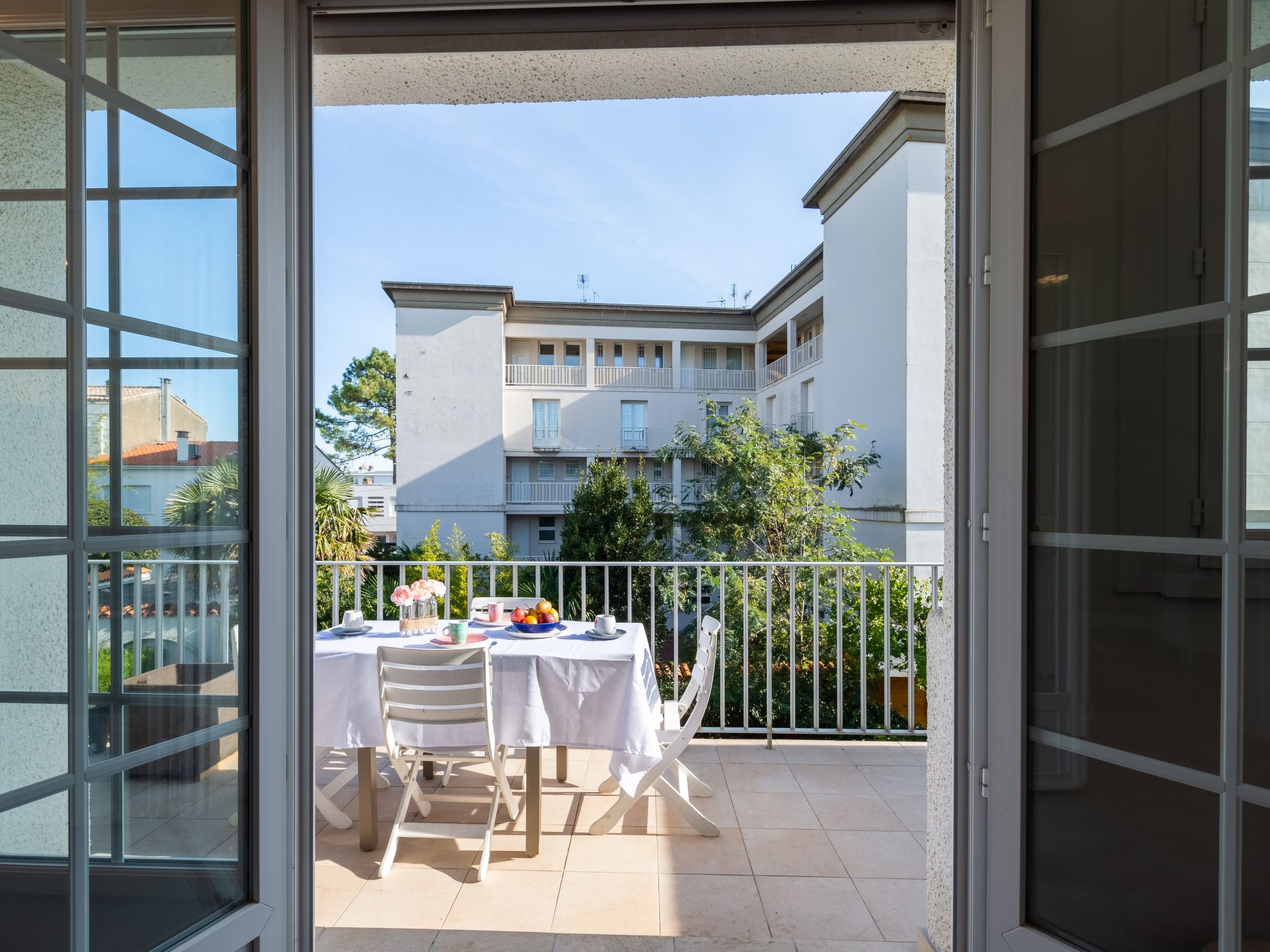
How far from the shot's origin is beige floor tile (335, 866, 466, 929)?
81.0 inches

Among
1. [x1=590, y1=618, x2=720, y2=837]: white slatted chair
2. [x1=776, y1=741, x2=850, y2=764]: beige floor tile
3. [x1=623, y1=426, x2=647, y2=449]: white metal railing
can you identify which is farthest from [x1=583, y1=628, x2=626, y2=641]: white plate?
[x1=623, y1=426, x2=647, y2=449]: white metal railing

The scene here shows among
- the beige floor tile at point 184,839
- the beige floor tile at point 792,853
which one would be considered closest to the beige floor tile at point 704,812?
the beige floor tile at point 792,853

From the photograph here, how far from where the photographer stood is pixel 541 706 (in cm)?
253

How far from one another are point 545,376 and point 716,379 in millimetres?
4288

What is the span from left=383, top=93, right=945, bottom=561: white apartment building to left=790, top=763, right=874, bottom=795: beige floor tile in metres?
7.37

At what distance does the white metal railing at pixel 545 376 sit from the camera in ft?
53.3

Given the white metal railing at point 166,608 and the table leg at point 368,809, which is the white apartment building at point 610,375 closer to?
the table leg at point 368,809

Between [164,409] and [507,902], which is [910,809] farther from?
[164,409]

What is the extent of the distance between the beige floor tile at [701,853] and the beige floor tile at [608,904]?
0.40ft

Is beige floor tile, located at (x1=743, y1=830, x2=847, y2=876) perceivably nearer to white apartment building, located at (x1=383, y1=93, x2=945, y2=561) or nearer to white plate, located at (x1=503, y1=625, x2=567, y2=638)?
white plate, located at (x1=503, y1=625, x2=567, y2=638)

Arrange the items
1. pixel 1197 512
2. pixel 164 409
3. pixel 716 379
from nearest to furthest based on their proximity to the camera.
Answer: pixel 1197 512, pixel 164 409, pixel 716 379

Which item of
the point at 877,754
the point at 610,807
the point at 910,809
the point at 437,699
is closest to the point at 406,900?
the point at 437,699

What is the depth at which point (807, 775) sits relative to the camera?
10.4ft

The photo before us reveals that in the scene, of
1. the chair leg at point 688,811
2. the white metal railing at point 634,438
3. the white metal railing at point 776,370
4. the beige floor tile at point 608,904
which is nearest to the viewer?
the beige floor tile at point 608,904
